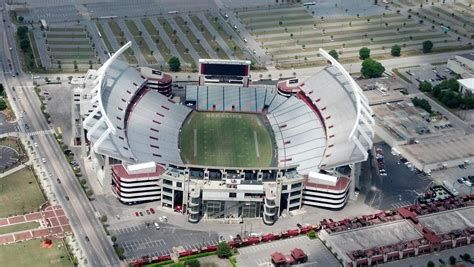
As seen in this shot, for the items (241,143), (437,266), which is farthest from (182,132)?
(437,266)

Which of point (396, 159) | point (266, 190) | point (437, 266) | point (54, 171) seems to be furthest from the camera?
point (396, 159)

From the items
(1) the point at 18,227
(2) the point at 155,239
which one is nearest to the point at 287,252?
(2) the point at 155,239

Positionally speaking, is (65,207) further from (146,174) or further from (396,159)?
(396,159)

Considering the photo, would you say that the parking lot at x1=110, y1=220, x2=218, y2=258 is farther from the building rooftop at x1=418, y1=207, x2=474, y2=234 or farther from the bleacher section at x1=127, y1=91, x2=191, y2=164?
the building rooftop at x1=418, y1=207, x2=474, y2=234

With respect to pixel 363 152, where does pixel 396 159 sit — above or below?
below

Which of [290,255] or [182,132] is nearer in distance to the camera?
[290,255]

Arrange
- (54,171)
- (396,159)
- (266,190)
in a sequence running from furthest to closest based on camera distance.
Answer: (396,159) → (54,171) → (266,190)
